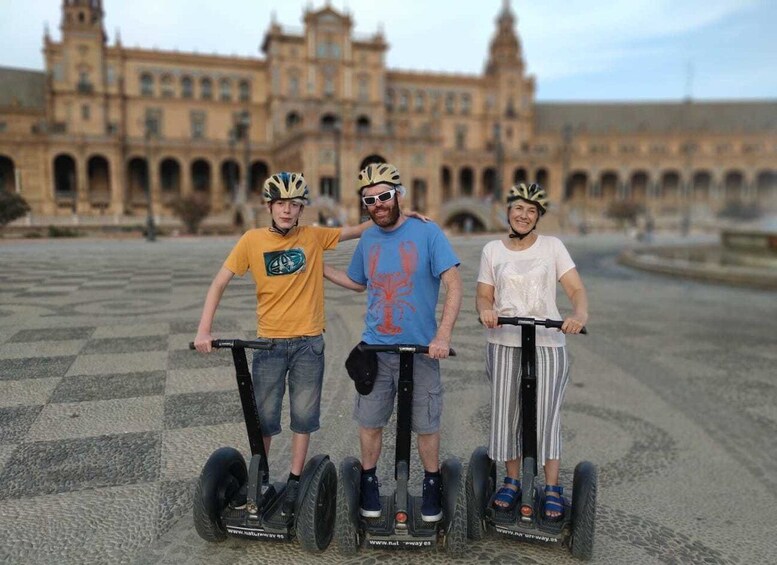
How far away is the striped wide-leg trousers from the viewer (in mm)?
3297

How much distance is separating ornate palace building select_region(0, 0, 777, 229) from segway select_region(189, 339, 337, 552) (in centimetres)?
3587

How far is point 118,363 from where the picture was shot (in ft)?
21.5

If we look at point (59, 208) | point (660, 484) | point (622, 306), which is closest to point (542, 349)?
point (660, 484)

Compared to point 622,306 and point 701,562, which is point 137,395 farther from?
point 622,306

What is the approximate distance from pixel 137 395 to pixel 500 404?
12.3ft

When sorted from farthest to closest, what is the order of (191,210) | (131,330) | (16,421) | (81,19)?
(81,19) < (191,210) < (131,330) < (16,421)

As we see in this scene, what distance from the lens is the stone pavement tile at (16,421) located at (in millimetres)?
4596

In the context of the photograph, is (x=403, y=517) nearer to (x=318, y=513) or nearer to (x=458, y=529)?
(x=458, y=529)

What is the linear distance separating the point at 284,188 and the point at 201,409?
2.84 metres

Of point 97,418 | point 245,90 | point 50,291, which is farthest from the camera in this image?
point 245,90

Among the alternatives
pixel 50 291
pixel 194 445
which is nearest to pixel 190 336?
pixel 194 445

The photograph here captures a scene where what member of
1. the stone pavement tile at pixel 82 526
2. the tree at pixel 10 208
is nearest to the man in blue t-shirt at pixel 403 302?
the stone pavement tile at pixel 82 526

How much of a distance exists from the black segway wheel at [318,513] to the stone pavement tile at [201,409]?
6.35ft

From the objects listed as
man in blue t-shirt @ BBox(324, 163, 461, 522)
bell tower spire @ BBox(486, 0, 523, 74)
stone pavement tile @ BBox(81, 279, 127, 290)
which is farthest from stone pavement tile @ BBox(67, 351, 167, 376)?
bell tower spire @ BBox(486, 0, 523, 74)
